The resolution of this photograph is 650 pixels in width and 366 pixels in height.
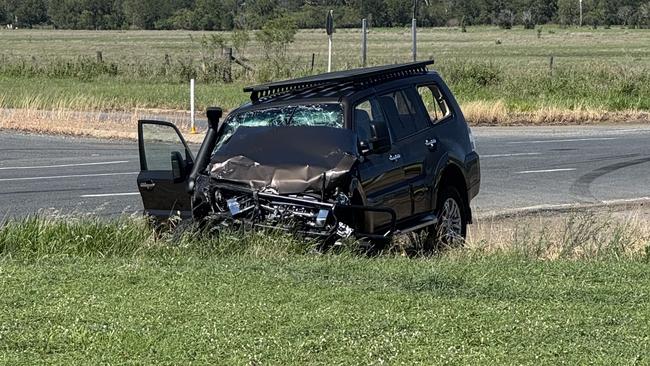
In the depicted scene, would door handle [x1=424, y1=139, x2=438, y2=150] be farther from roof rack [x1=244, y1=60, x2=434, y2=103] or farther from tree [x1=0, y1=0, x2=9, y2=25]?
tree [x1=0, y1=0, x2=9, y2=25]

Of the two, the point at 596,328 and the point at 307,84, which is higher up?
the point at 307,84

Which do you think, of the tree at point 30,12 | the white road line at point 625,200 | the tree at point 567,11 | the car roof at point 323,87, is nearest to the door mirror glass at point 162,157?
the car roof at point 323,87

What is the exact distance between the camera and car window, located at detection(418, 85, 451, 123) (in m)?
11.6

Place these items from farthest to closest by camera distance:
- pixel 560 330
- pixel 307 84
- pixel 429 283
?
pixel 307 84 → pixel 429 283 → pixel 560 330

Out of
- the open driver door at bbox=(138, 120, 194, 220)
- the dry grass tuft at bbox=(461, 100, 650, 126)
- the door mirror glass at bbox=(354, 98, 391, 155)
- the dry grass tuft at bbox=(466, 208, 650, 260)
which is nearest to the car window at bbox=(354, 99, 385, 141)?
the door mirror glass at bbox=(354, 98, 391, 155)

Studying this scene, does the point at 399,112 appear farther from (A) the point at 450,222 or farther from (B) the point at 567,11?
(B) the point at 567,11

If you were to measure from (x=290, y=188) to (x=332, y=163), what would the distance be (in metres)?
0.42

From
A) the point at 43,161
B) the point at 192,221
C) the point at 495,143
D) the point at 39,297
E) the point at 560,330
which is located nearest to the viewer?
the point at 560,330

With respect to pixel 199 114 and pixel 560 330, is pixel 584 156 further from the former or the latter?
pixel 560 330

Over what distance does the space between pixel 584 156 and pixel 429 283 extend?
1487cm

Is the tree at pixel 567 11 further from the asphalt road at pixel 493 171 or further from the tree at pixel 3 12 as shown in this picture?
the asphalt road at pixel 493 171

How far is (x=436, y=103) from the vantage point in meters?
11.7

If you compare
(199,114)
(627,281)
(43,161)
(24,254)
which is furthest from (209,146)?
(199,114)

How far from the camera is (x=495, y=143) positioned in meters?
24.4
